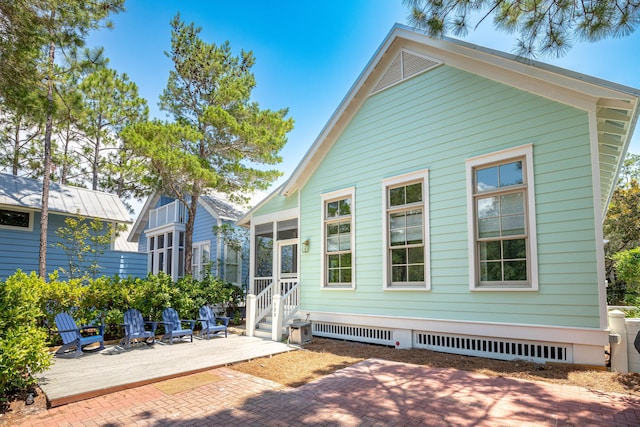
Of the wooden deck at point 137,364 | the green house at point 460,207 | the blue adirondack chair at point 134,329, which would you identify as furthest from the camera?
the blue adirondack chair at point 134,329

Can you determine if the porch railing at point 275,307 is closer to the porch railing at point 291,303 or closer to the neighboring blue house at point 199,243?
the porch railing at point 291,303

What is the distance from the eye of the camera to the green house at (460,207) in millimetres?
5863

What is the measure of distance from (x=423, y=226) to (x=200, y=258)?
11.2m

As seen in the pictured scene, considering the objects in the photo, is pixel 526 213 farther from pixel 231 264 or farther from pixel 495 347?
pixel 231 264

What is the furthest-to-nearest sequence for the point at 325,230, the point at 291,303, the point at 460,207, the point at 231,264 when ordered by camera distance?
the point at 231,264 < the point at 291,303 < the point at 325,230 < the point at 460,207

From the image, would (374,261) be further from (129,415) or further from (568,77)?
(129,415)

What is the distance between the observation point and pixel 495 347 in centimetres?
664

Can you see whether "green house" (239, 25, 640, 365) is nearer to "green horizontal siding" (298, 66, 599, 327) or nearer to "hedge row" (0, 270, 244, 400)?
"green horizontal siding" (298, 66, 599, 327)

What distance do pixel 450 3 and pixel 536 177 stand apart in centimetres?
313

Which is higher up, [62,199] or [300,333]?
[62,199]

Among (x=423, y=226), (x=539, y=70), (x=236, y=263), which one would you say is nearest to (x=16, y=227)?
(x=236, y=263)

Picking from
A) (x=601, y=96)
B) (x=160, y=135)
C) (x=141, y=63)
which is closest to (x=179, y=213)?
(x=160, y=135)

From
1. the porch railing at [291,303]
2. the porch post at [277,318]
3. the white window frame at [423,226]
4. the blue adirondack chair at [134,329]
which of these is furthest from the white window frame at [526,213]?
the blue adirondack chair at [134,329]

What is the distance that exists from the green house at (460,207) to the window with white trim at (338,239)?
1.4 inches
